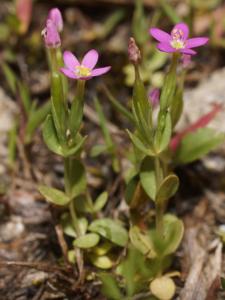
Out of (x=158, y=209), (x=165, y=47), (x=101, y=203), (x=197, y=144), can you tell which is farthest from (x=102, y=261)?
(x=165, y=47)

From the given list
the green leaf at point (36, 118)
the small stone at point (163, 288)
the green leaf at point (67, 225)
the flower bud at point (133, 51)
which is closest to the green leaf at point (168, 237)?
the small stone at point (163, 288)

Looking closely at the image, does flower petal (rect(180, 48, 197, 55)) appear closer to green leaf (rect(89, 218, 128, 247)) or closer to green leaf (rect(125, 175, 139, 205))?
green leaf (rect(125, 175, 139, 205))

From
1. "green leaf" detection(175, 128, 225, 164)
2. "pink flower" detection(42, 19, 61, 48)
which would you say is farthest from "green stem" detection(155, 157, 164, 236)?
"pink flower" detection(42, 19, 61, 48)

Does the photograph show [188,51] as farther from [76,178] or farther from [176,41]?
[76,178]

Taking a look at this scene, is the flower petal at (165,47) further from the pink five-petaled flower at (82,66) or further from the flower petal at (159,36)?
the pink five-petaled flower at (82,66)

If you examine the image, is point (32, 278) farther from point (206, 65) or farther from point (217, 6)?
point (217, 6)

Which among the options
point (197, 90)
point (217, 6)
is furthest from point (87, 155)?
point (217, 6)
